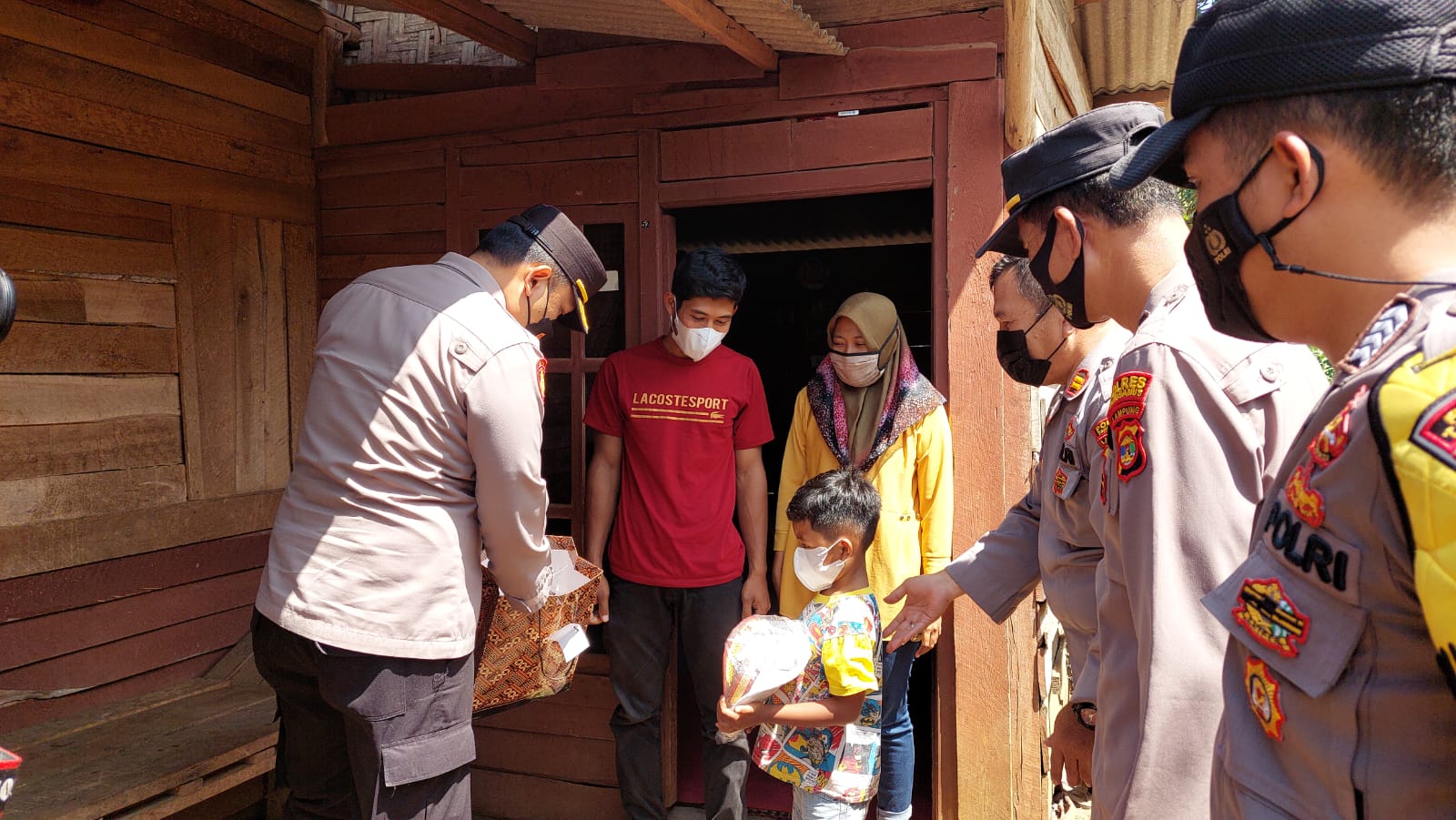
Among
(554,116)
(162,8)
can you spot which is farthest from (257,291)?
(554,116)

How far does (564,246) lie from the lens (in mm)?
2736

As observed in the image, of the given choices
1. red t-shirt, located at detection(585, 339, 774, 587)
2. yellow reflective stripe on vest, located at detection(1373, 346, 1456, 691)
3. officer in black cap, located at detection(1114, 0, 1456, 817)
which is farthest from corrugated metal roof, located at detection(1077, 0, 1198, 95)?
yellow reflective stripe on vest, located at detection(1373, 346, 1456, 691)

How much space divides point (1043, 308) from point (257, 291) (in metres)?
3.22

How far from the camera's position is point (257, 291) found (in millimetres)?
3998

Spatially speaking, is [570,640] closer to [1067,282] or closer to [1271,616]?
[1067,282]

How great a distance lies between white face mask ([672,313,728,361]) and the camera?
3439mm

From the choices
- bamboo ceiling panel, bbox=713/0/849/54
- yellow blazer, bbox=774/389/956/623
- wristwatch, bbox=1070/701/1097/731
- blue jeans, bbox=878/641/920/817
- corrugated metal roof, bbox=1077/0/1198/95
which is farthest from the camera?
corrugated metal roof, bbox=1077/0/1198/95

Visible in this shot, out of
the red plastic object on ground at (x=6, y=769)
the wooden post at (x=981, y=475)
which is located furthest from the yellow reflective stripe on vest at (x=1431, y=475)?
the wooden post at (x=981, y=475)

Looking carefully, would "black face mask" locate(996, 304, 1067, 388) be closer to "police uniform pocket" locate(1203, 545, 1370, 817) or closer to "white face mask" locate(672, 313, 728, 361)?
"white face mask" locate(672, 313, 728, 361)

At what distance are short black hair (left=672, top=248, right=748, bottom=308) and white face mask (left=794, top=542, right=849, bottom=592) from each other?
1.09 m

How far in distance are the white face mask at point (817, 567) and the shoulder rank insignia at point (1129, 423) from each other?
1253 millimetres

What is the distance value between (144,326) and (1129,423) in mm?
3507

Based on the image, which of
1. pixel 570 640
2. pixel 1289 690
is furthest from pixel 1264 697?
pixel 570 640

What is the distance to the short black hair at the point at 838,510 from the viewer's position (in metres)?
2.70
